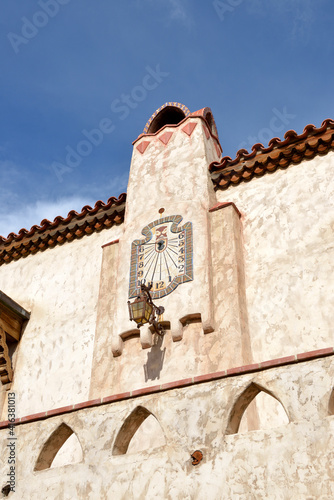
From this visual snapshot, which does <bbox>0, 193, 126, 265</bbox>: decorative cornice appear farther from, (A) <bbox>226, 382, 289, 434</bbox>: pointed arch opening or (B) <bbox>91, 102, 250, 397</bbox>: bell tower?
(A) <bbox>226, 382, 289, 434</bbox>: pointed arch opening

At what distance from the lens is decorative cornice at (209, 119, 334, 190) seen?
941 cm

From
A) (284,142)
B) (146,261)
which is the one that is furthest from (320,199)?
(146,261)

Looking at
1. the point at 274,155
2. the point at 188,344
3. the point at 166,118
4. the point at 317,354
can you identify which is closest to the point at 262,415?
the point at 188,344

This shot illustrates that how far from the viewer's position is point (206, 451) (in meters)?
4.96

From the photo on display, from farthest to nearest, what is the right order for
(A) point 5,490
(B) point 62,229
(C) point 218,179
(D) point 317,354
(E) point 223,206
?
(B) point 62,229 < (C) point 218,179 < (E) point 223,206 < (A) point 5,490 < (D) point 317,354

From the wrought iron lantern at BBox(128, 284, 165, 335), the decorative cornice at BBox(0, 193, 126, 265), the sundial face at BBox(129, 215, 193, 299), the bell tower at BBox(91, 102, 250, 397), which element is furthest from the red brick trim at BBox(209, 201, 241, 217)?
the decorative cornice at BBox(0, 193, 126, 265)

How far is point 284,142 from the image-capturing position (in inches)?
380

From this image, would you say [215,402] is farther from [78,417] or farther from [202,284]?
[202,284]

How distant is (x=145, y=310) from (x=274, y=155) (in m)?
3.22

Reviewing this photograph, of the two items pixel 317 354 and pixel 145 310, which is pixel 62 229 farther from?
pixel 317 354

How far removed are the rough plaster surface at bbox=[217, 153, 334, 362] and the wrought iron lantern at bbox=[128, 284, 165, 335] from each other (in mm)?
1223

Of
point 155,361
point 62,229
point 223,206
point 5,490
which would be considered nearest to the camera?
point 5,490

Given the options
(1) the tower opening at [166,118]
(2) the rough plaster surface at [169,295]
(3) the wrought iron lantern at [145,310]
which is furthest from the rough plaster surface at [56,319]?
(1) the tower opening at [166,118]

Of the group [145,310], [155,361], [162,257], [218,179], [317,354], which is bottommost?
[317,354]
